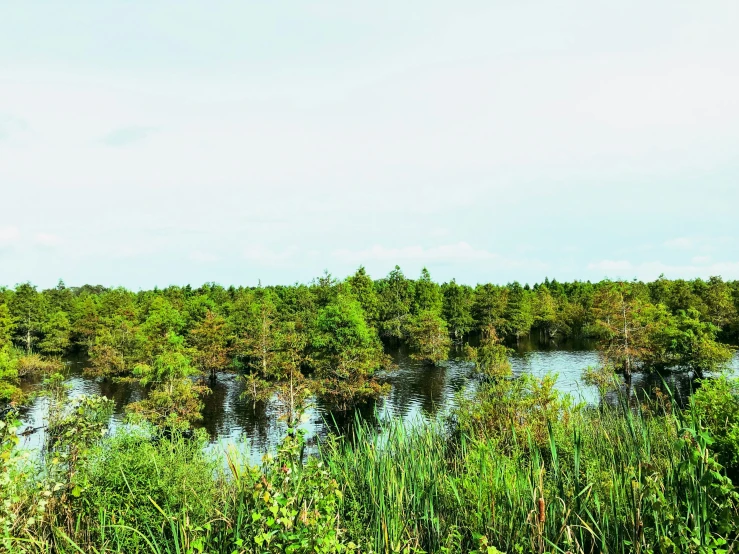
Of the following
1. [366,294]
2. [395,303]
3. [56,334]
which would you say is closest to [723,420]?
[366,294]

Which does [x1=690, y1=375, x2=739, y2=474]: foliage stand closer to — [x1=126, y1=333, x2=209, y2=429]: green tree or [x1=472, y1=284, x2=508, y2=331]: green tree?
[x1=126, y1=333, x2=209, y2=429]: green tree

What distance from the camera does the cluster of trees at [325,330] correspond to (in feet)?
107

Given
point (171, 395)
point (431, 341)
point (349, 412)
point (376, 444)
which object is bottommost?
point (349, 412)

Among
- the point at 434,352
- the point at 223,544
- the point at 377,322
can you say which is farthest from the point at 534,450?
the point at 377,322

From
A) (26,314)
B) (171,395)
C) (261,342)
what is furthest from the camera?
(26,314)

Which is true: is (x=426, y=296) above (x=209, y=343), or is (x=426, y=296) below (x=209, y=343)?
above

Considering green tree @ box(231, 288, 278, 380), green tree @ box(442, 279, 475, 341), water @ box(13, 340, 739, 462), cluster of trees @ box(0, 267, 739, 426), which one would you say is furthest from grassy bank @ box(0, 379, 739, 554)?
green tree @ box(442, 279, 475, 341)

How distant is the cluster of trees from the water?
1447 mm

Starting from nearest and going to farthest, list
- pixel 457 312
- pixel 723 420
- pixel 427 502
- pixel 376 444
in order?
pixel 427 502 < pixel 723 420 < pixel 376 444 < pixel 457 312

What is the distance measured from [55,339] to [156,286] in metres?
48.4

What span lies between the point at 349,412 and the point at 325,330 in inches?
239

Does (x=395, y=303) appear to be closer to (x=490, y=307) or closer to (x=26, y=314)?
(x=490, y=307)

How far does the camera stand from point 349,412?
34.1 metres

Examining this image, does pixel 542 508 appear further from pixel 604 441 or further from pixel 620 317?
pixel 620 317
